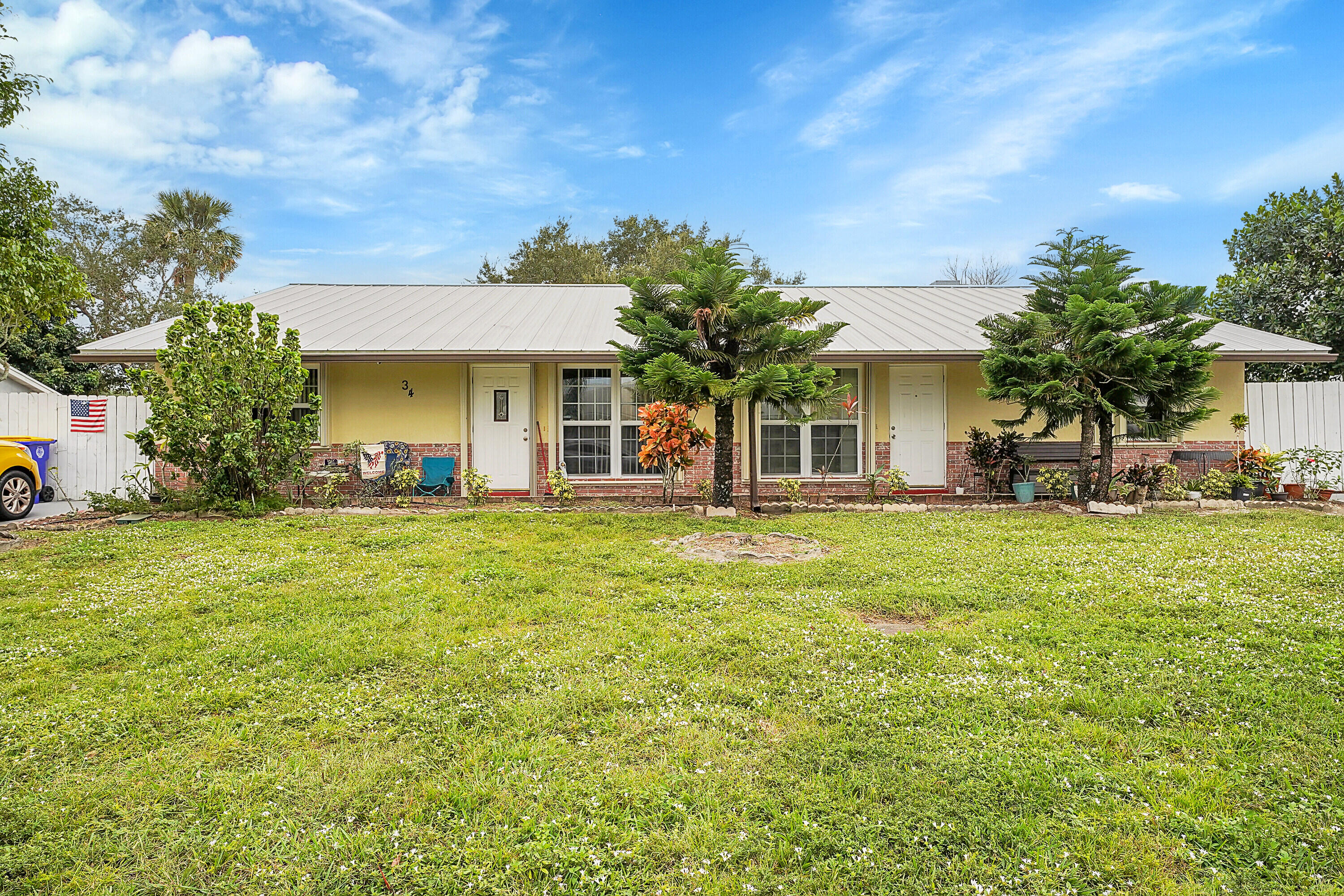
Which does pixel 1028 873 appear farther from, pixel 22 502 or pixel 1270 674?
pixel 22 502

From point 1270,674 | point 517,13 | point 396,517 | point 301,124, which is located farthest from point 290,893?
point 301,124

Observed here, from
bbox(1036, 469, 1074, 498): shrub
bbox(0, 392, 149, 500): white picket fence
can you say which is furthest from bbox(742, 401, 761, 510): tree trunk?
bbox(0, 392, 149, 500): white picket fence

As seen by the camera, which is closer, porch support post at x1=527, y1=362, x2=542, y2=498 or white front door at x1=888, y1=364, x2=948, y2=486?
porch support post at x1=527, y1=362, x2=542, y2=498

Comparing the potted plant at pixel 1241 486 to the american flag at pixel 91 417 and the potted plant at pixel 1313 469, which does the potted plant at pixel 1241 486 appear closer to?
the potted plant at pixel 1313 469

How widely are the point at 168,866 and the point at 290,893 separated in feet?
1.53

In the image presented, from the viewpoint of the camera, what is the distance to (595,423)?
11.2 meters

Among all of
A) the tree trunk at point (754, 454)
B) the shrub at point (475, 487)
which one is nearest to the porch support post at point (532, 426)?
the shrub at point (475, 487)

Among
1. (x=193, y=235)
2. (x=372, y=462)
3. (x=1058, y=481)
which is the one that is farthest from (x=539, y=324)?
(x=193, y=235)

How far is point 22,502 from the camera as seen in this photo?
934cm

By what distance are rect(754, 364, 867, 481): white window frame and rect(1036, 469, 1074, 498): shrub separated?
2.76 m

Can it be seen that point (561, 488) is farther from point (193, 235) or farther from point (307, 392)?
point (193, 235)

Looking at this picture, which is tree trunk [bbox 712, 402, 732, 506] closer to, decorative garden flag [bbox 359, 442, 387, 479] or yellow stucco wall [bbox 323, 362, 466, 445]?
yellow stucco wall [bbox 323, 362, 466, 445]

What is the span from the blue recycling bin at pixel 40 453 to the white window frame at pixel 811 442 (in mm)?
11291

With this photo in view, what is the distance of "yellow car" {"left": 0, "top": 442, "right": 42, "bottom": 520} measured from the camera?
29.9 feet
